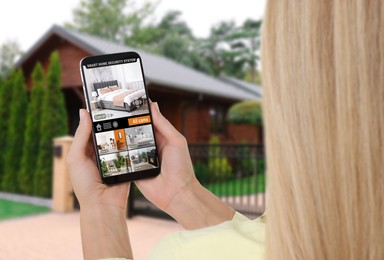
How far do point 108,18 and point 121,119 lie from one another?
13890 mm

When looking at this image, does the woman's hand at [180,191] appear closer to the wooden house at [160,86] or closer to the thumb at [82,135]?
the thumb at [82,135]

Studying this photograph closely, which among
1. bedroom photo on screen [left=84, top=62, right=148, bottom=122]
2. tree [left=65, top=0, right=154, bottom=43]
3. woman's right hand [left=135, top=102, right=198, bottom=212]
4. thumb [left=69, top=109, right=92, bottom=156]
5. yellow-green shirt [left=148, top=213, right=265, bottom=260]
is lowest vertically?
yellow-green shirt [left=148, top=213, right=265, bottom=260]

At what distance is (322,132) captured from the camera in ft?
1.19

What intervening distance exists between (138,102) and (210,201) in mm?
166

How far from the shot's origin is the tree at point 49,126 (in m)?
4.91

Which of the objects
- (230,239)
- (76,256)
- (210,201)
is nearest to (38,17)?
(76,256)

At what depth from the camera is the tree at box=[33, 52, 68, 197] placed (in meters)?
4.91

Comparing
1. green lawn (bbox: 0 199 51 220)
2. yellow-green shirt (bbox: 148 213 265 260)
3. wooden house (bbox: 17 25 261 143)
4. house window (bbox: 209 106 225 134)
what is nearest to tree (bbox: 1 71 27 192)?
green lawn (bbox: 0 199 51 220)

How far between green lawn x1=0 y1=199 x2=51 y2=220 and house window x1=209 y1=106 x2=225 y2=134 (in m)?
3.86

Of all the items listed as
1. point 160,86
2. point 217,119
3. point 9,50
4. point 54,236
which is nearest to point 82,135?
point 54,236

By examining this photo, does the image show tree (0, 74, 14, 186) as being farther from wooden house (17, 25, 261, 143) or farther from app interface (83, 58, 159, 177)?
app interface (83, 58, 159, 177)

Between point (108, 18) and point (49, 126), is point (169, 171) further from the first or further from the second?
point (108, 18)

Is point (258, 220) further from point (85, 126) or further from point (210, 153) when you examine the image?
point (210, 153)

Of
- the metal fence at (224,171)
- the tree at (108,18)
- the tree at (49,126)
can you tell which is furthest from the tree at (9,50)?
the metal fence at (224,171)
